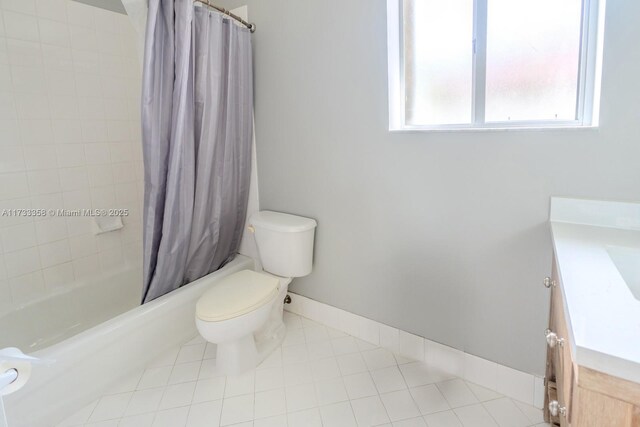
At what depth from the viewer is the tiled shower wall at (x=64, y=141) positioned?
1.98 m

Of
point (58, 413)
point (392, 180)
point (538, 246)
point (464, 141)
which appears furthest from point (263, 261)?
point (538, 246)

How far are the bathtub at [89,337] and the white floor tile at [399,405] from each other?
1229 millimetres

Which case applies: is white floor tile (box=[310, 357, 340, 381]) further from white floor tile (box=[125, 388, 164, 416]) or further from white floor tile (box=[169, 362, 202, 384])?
white floor tile (box=[125, 388, 164, 416])

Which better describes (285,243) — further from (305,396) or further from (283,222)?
(305,396)

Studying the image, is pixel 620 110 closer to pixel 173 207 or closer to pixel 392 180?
pixel 392 180

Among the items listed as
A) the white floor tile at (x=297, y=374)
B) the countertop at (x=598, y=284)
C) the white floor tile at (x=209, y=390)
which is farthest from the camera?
the white floor tile at (x=297, y=374)

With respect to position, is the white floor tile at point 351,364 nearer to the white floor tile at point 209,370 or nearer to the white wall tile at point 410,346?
the white wall tile at point 410,346

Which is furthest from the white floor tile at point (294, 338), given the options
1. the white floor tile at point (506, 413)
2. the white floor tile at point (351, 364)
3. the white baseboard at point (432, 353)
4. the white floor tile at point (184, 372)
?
the white floor tile at point (506, 413)

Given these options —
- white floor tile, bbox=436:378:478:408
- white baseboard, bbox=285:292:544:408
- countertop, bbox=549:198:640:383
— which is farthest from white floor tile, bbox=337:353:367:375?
countertop, bbox=549:198:640:383

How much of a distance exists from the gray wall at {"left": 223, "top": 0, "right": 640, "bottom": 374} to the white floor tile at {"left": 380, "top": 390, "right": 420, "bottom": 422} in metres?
0.35

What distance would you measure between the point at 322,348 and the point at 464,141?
1.39 meters

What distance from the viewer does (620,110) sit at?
1.28 meters

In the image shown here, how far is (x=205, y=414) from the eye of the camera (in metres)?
1.64

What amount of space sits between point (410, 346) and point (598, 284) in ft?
4.18
